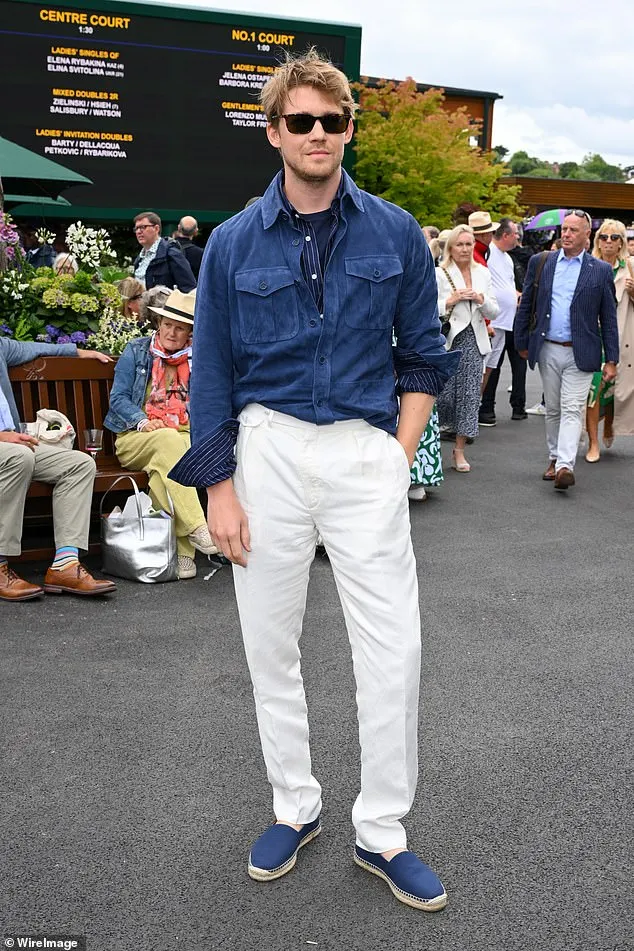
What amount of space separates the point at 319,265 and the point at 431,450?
531 cm

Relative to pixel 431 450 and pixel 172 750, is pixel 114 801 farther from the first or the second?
pixel 431 450

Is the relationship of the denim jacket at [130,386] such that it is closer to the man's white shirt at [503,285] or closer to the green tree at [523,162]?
the man's white shirt at [503,285]

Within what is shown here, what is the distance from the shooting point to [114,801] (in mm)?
3438

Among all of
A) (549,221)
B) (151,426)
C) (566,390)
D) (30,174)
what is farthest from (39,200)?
(549,221)

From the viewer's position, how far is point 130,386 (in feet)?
21.5

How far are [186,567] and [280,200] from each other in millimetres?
3663

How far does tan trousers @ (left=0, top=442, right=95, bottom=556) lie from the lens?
565cm

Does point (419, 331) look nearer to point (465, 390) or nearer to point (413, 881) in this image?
point (413, 881)

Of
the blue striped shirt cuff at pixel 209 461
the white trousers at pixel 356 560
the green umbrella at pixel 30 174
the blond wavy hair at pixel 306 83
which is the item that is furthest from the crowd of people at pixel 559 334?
the blond wavy hair at pixel 306 83

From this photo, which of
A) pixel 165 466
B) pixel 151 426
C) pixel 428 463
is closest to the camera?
pixel 165 466

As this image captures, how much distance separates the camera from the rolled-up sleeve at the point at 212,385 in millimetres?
2764

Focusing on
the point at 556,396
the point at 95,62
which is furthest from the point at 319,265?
the point at 95,62

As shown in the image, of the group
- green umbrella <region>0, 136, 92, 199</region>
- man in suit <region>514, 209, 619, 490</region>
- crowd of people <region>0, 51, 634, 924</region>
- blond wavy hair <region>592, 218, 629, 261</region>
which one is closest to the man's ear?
crowd of people <region>0, 51, 634, 924</region>

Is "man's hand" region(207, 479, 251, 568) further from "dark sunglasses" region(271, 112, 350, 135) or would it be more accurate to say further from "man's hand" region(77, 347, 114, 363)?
"man's hand" region(77, 347, 114, 363)
